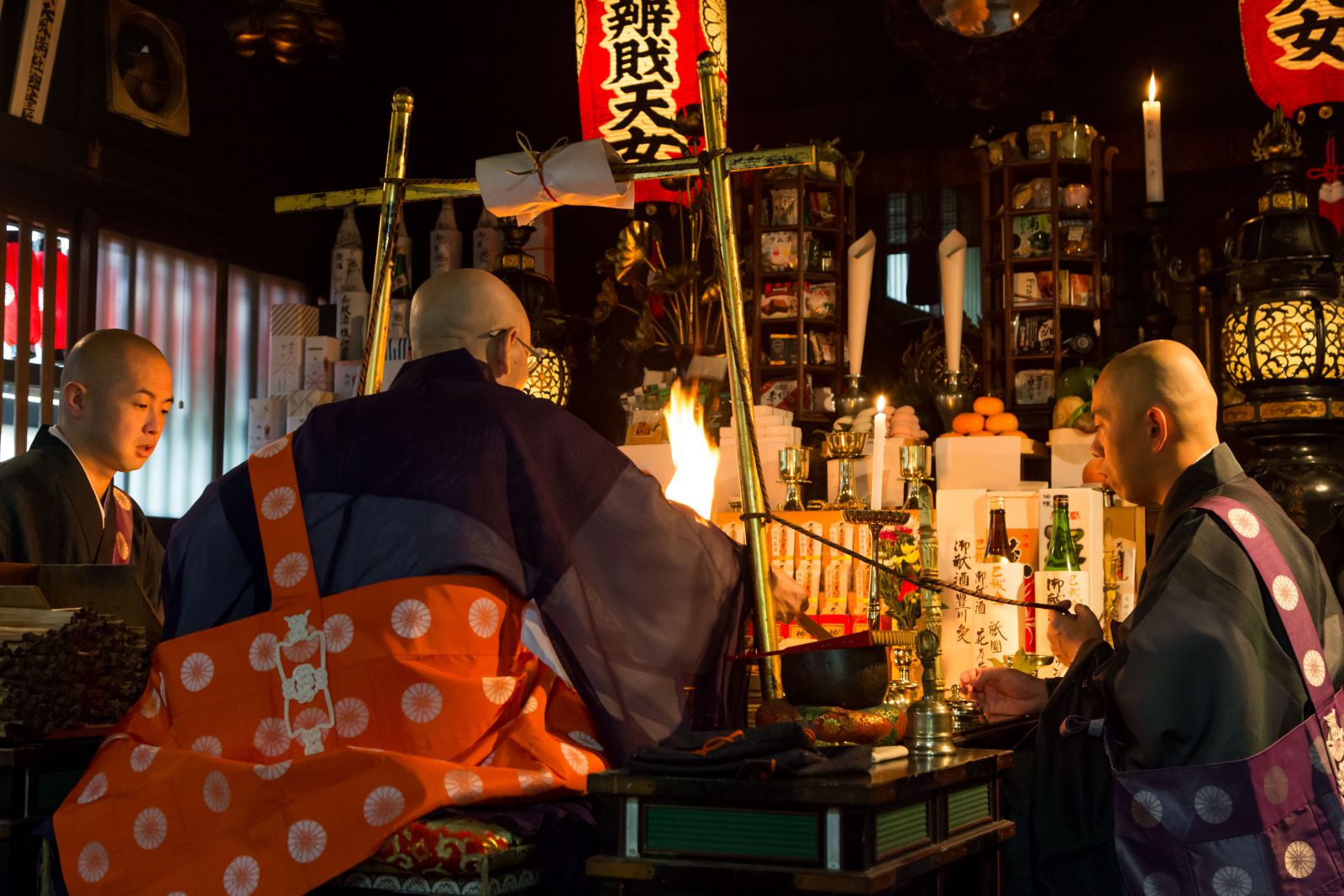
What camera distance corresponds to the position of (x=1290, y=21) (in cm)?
462

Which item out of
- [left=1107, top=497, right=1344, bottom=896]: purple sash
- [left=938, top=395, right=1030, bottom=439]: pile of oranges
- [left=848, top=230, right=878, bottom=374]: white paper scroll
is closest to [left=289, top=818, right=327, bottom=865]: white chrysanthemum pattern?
[left=1107, top=497, right=1344, bottom=896]: purple sash

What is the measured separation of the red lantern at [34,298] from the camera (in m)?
5.82

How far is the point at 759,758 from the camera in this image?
1732 millimetres

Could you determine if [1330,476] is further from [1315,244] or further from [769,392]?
[769,392]

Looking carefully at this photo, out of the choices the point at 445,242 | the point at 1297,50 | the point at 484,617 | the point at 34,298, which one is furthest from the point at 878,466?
the point at 445,242

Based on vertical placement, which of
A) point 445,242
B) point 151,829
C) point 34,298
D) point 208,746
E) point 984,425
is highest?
point 445,242

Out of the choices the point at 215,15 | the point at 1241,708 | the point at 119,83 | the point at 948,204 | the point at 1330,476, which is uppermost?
the point at 215,15

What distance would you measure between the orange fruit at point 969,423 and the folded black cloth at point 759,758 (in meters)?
2.85

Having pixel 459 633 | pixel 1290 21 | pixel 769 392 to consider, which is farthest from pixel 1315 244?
pixel 459 633

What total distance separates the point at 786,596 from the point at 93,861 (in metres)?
1.21

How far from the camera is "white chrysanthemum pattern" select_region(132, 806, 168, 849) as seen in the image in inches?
85.7

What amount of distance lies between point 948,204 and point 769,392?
143cm

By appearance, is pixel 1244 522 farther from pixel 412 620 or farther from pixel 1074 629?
pixel 412 620

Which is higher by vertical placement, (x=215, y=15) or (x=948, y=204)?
(x=215, y=15)
